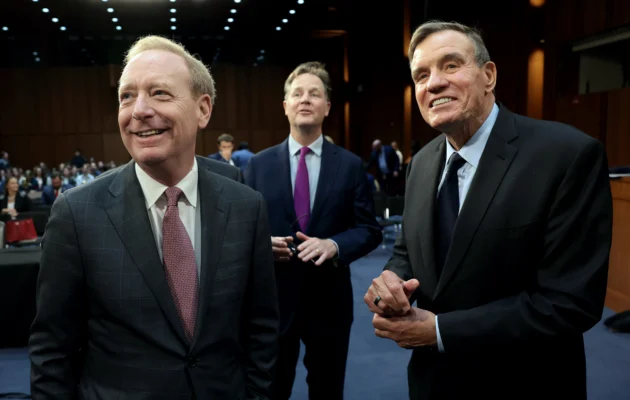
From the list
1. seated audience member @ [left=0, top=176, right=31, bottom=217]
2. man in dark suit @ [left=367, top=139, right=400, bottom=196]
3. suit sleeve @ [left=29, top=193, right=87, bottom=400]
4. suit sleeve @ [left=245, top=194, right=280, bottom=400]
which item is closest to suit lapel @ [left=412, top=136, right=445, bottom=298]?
suit sleeve @ [left=245, top=194, right=280, bottom=400]

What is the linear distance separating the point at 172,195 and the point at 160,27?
1824 centimetres

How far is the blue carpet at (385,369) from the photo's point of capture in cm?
329

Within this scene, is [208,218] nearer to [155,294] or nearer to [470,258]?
[155,294]

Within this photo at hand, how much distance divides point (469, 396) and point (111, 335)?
0.97 m

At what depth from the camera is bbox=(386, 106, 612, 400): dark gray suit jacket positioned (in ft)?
4.21

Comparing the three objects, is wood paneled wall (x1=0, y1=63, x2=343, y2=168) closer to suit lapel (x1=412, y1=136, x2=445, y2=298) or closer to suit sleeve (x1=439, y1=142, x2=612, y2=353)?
suit lapel (x1=412, y1=136, x2=445, y2=298)

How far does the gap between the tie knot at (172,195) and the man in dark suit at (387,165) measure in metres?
10.4

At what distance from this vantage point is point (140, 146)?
1.30m

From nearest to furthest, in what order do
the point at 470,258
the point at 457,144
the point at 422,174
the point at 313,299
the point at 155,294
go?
the point at 155,294 < the point at 470,258 < the point at 457,144 < the point at 422,174 < the point at 313,299

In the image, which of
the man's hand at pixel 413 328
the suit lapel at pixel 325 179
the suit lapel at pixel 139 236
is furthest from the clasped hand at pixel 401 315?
the suit lapel at pixel 325 179

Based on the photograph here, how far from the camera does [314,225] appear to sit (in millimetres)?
2305

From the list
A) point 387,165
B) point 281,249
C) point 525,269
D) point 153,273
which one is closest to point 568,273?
point 525,269

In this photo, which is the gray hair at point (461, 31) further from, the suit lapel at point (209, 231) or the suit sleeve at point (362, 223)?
the suit sleeve at point (362, 223)

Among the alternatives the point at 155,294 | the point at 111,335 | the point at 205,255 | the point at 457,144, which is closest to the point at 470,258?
the point at 457,144
